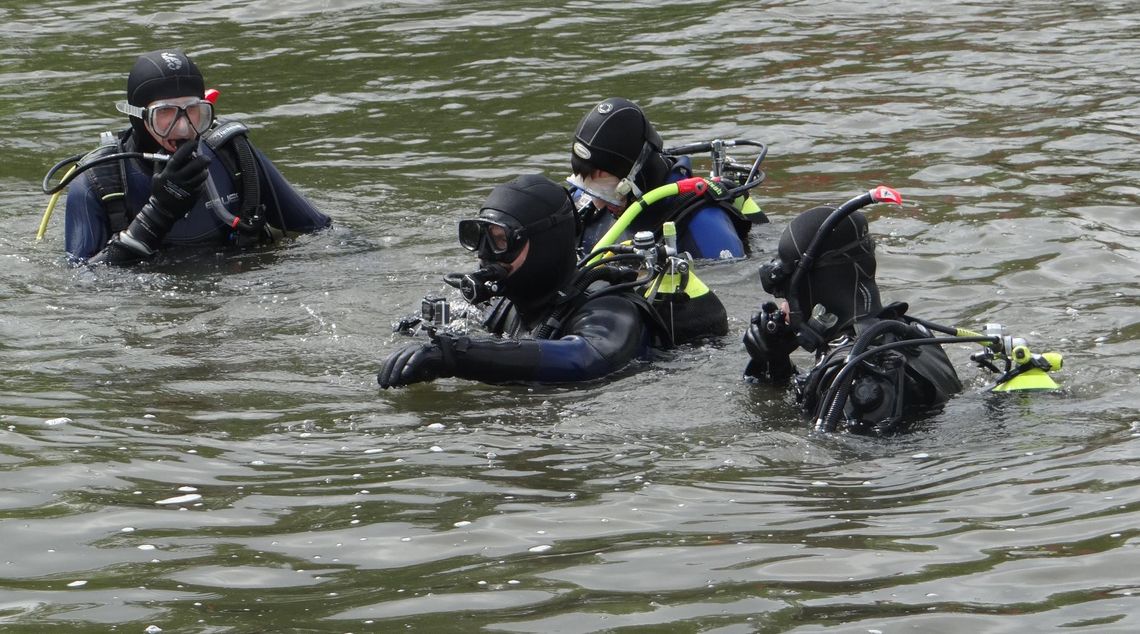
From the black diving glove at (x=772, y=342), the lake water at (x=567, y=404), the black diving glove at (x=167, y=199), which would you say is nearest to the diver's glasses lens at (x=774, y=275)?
→ the black diving glove at (x=772, y=342)

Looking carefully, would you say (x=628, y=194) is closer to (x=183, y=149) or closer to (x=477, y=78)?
(x=183, y=149)

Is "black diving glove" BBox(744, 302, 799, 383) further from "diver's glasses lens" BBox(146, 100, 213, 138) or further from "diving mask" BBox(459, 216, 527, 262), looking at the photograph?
"diver's glasses lens" BBox(146, 100, 213, 138)

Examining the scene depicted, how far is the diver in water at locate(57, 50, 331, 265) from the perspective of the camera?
26.3 ft

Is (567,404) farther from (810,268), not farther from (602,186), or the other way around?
(602,186)

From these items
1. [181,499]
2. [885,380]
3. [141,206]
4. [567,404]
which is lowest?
[567,404]

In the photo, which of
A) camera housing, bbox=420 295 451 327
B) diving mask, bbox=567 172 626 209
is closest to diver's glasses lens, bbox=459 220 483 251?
camera housing, bbox=420 295 451 327

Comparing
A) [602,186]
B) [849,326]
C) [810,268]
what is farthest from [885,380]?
[602,186]

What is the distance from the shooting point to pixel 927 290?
7.62 metres

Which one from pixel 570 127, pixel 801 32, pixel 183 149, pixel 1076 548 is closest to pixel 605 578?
pixel 1076 548

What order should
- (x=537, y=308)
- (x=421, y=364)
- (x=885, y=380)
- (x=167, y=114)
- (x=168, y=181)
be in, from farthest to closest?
(x=167, y=114)
(x=168, y=181)
(x=537, y=308)
(x=421, y=364)
(x=885, y=380)

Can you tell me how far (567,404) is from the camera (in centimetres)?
604

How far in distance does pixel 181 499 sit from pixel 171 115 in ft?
12.6

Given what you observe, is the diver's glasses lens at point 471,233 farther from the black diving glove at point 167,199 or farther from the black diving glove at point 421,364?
the black diving glove at point 167,199

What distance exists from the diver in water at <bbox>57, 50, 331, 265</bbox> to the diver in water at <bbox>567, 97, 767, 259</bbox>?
2012 millimetres
